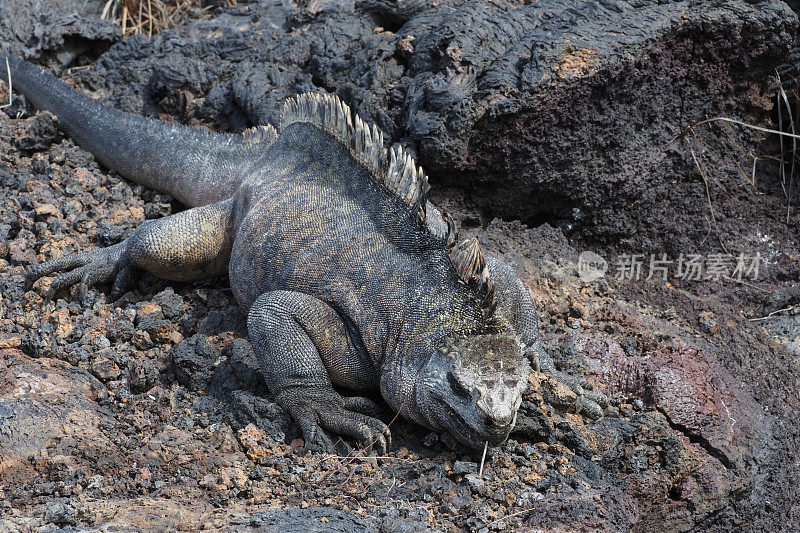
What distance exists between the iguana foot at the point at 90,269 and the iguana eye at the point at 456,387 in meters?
2.31

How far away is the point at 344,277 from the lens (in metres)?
3.66

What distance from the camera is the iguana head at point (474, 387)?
2902 millimetres

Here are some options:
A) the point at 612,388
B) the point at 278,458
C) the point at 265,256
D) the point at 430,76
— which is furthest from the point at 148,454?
the point at 430,76

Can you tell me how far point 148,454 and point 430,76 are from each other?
2.84 metres

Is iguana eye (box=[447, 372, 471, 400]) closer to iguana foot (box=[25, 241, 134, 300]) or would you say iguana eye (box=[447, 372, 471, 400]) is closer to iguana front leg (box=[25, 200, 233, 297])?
iguana front leg (box=[25, 200, 233, 297])

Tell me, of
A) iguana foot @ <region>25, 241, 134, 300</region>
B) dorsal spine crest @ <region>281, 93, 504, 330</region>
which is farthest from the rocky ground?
dorsal spine crest @ <region>281, 93, 504, 330</region>

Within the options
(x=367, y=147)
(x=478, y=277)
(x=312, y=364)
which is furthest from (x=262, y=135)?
(x=478, y=277)

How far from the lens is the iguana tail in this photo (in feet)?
15.7

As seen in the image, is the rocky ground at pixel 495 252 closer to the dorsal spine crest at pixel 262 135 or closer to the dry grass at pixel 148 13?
the dry grass at pixel 148 13

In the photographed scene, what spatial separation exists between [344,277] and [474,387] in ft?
3.23

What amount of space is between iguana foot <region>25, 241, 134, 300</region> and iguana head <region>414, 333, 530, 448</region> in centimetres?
214

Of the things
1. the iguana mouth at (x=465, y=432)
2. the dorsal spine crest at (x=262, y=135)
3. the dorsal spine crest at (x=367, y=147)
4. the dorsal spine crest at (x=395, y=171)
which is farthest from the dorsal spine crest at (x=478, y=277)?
the dorsal spine crest at (x=262, y=135)

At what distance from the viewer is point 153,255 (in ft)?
14.3

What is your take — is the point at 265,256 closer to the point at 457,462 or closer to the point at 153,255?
the point at 153,255
